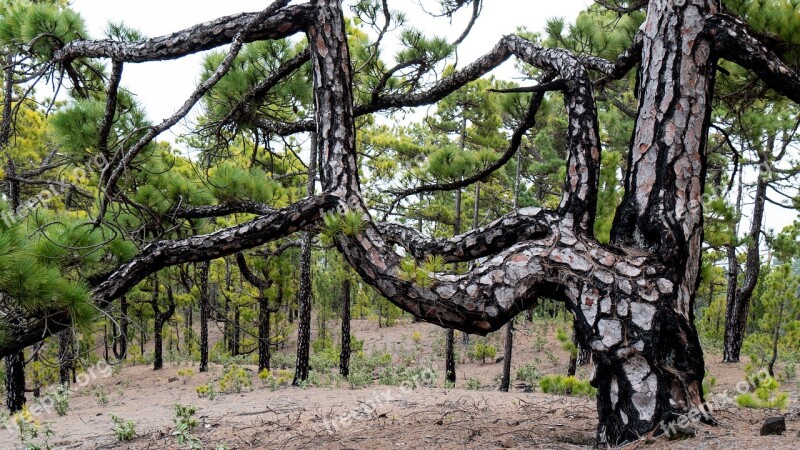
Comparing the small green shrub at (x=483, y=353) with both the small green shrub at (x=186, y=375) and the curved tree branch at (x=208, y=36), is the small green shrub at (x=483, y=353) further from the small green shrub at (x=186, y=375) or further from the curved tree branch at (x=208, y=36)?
the curved tree branch at (x=208, y=36)

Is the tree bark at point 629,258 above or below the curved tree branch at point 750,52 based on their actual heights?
below

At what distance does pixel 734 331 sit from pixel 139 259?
1192cm

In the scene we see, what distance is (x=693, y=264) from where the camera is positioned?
2.55 m

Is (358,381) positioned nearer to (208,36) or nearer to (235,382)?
(235,382)

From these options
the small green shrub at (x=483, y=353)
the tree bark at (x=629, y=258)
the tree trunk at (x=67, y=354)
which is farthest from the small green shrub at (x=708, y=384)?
the small green shrub at (x=483, y=353)

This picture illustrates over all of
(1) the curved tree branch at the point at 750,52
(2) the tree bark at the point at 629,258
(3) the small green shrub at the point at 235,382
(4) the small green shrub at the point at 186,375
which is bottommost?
(4) the small green shrub at the point at 186,375

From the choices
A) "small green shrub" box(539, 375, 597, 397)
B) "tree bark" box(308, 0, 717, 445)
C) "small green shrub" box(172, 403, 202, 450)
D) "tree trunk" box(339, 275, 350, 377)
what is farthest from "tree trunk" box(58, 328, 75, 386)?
"tree trunk" box(339, 275, 350, 377)

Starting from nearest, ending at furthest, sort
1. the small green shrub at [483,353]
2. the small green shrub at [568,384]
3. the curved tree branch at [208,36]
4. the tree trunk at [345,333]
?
the curved tree branch at [208,36] < the small green shrub at [568,384] < the tree trunk at [345,333] < the small green shrub at [483,353]

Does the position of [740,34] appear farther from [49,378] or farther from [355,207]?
[49,378]

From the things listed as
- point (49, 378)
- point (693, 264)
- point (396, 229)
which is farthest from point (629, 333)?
point (49, 378)

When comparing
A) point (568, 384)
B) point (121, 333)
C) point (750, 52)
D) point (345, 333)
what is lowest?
point (345, 333)

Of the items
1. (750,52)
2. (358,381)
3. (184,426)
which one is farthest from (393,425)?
(358,381)

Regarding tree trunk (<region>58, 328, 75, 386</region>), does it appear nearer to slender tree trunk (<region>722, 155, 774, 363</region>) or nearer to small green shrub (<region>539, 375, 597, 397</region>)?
small green shrub (<region>539, 375, 597, 397</region>)

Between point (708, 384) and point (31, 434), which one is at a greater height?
point (708, 384)
